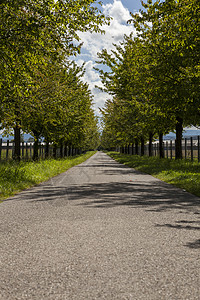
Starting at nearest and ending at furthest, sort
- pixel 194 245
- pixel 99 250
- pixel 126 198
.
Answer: pixel 99 250 → pixel 194 245 → pixel 126 198

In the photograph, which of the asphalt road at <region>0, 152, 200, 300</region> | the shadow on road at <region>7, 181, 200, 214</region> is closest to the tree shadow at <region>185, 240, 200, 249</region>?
the asphalt road at <region>0, 152, 200, 300</region>

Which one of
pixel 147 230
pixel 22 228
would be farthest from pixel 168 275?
Answer: pixel 22 228

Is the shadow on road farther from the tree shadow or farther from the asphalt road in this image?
the tree shadow

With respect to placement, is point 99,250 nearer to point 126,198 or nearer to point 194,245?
point 194,245

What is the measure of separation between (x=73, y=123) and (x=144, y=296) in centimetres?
2376

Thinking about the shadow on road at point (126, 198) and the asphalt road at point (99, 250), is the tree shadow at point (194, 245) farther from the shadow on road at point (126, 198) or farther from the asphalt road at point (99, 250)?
the shadow on road at point (126, 198)

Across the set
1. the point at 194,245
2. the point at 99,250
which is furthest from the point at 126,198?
the point at 99,250

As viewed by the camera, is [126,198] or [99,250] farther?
[126,198]

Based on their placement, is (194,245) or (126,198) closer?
(194,245)

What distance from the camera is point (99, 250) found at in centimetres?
409

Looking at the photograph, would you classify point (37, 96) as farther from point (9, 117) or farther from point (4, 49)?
point (4, 49)

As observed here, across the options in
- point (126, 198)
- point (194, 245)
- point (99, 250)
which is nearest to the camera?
point (99, 250)

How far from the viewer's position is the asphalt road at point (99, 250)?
2939mm

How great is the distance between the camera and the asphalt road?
2.94m
